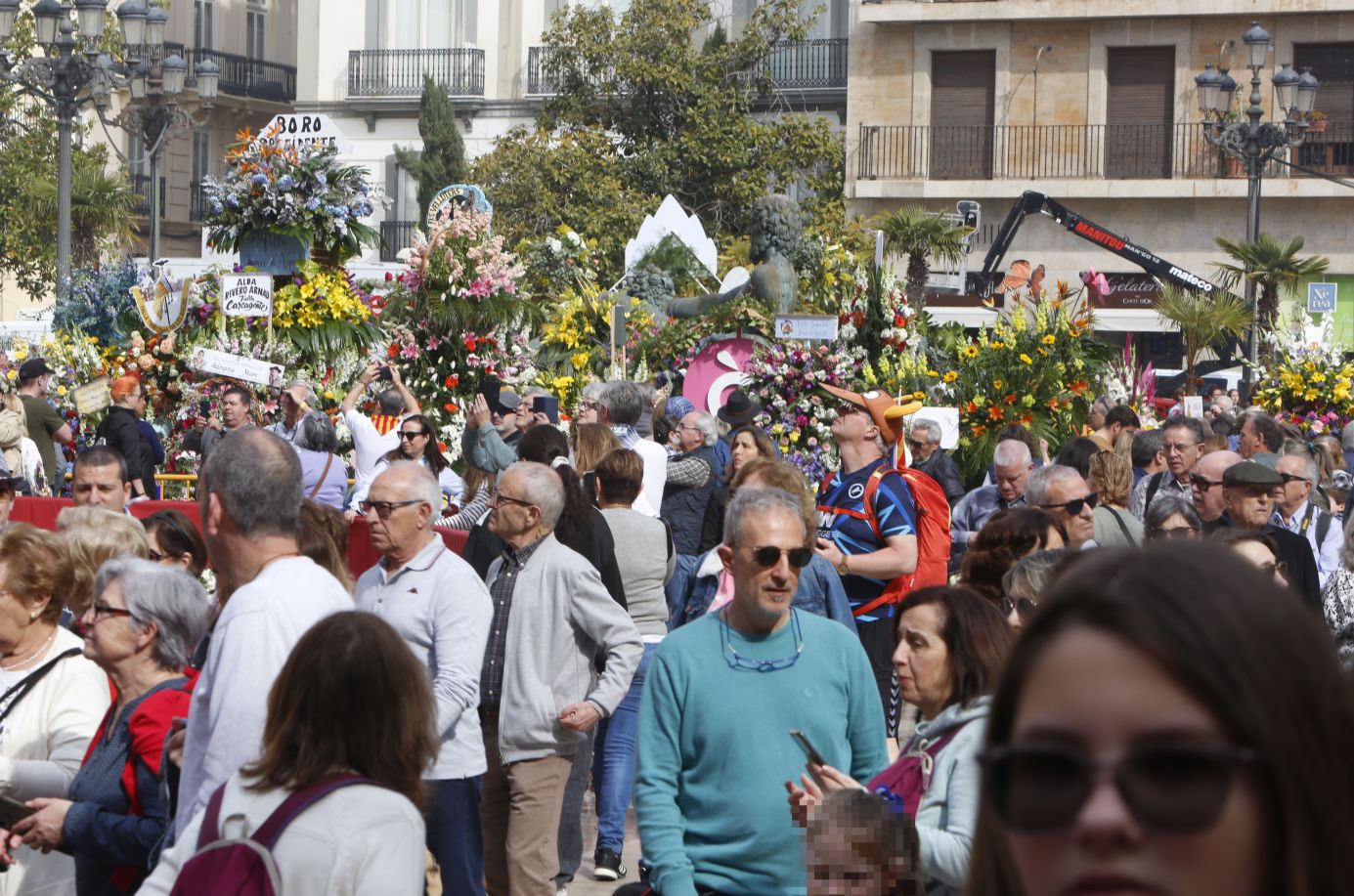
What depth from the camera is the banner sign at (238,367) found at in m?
13.0

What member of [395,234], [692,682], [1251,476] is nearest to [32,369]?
[1251,476]

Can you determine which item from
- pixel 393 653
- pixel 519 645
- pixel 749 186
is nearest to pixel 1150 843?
pixel 393 653

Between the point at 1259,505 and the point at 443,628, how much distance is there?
3.42 meters

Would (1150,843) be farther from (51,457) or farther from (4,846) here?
(51,457)

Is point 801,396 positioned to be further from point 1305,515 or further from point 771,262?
point 1305,515

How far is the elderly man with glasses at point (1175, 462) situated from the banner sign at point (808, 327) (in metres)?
3.53

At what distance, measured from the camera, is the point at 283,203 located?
1392cm

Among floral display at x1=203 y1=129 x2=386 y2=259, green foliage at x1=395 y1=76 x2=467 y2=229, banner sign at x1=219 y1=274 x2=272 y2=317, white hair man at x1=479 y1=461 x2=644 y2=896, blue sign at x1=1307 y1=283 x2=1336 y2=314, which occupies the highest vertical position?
green foliage at x1=395 y1=76 x2=467 y2=229

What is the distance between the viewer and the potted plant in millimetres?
13914

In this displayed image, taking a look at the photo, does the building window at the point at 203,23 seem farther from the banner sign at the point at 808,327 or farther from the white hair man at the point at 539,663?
the white hair man at the point at 539,663

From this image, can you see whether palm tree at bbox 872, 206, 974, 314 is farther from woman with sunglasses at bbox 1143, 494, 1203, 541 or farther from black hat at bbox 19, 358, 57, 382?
woman with sunglasses at bbox 1143, 494, 1203, 541

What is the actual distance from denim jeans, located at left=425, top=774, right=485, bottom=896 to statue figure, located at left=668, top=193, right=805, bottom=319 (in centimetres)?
1039

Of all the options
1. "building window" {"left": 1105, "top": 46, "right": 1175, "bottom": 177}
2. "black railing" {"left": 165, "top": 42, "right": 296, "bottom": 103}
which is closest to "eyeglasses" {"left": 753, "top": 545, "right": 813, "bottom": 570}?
"building window" {"left": 1105, "top": 46, "right": 1175, "bottom": 177}

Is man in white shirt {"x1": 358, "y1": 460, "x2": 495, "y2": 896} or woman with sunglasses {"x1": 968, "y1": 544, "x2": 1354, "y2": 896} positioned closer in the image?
woman with sunglasses {"x1": 968, "y1": 544, "x2": 1354, "y2": 896}
